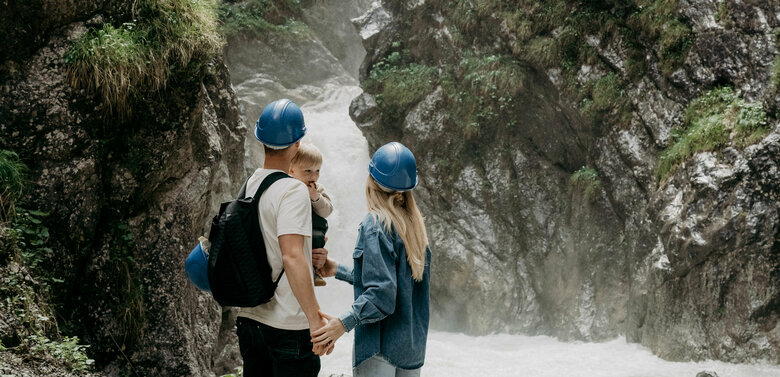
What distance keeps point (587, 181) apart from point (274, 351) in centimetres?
963

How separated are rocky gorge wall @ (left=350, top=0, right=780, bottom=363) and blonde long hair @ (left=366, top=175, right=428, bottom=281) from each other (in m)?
6.70

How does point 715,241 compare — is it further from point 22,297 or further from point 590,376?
point 22,297

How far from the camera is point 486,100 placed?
12656 millimetres

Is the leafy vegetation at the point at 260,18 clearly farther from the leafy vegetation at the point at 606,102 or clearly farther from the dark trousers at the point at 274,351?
the dark trousers at the point at 274,351

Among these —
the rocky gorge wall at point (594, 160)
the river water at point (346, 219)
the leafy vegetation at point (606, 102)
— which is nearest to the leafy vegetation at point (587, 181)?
the rocky gorge wall at point (594, 160)

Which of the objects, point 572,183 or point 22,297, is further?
point 572,183

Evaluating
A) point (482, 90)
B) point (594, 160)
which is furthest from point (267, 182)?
point (482, 90)

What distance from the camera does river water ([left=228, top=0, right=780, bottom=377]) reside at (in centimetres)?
892

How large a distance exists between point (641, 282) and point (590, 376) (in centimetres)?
233

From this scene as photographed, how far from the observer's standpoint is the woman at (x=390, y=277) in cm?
277

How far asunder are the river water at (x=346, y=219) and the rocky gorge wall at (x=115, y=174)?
3.08 metres

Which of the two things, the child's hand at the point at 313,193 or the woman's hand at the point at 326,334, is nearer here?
the woman's hand at the point at 326,334

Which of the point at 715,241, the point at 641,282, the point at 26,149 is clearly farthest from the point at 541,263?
the point at 26,149

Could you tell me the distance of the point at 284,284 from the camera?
105 inches
